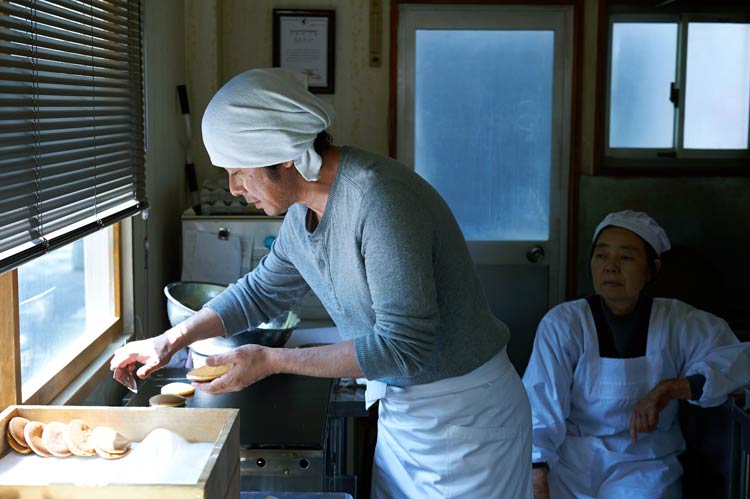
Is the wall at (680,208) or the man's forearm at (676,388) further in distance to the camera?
the wall at (680,208)

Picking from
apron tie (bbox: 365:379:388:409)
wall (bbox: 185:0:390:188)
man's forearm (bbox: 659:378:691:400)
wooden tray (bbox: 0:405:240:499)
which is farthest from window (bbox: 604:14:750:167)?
wooden tray (bbox: 0:405:240:499)

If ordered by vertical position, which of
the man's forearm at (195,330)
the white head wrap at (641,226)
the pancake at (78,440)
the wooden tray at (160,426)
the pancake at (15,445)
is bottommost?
the pancake at (15,445)

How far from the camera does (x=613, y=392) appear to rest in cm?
260

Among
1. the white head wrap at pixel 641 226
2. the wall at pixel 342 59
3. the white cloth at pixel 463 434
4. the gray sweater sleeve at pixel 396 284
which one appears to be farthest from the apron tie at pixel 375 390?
the wall at pixel 342 59

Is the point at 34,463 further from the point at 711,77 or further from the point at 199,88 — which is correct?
the point at 711,77

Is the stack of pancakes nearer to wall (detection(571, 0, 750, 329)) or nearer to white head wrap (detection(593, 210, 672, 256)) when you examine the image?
white head wrap (detection(593, 210, 672, 256))

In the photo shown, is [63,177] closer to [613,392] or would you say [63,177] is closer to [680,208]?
[613,392]

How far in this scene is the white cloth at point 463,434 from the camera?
6.00 ft

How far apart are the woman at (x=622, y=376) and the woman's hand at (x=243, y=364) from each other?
1.14m

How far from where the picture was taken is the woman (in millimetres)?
2506

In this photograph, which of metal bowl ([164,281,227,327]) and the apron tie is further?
metal bowl ([164,281,227,327])

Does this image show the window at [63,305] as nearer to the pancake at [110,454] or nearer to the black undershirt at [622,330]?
the pancake at [110,454]

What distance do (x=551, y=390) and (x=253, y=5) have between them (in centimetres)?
211

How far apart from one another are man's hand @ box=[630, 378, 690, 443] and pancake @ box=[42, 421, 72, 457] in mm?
1548
